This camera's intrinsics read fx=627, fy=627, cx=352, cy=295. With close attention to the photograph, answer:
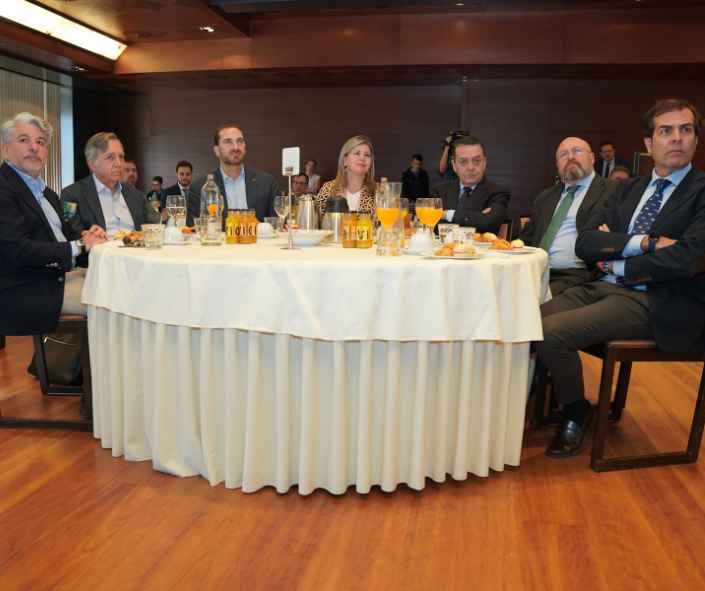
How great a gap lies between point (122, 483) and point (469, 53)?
7.53 meters

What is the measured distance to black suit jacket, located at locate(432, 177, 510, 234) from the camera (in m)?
3.73

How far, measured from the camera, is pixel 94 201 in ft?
11.8

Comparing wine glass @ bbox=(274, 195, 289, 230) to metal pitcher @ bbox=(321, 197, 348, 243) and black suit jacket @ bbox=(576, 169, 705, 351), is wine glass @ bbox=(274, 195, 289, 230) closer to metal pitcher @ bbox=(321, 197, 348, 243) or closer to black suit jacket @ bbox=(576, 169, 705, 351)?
metal pitcher @ bbox=(321, 197, 348, 243)

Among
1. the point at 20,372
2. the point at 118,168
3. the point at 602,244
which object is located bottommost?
the point at 20,372

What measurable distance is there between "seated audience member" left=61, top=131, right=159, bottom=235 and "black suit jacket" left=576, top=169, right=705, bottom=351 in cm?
262

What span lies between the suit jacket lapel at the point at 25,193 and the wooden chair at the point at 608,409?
8.34 feet

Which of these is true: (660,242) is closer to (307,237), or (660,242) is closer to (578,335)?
(578,335)

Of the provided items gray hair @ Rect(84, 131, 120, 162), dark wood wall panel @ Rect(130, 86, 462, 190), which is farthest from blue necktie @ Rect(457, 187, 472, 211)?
dark wood wall panel @ Rect(130, 86, 462, 190)

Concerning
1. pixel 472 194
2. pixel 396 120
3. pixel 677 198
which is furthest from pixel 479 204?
pixel 396 120

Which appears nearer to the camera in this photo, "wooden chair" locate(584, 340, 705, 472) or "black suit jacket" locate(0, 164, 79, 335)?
"wooden chair" locate(584, 340, 705, 472)

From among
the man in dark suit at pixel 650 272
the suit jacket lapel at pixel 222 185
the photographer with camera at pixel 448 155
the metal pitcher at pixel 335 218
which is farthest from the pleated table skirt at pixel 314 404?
the photographer with camera at pixel 448 155

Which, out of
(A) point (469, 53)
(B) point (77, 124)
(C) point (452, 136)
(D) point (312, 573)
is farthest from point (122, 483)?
(B) point (77, 124)

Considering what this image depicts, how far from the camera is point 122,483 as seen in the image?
93.4 inches

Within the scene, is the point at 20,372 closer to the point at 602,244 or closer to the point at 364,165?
the point at 364,165
